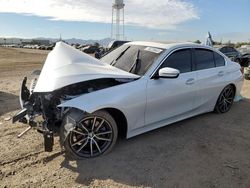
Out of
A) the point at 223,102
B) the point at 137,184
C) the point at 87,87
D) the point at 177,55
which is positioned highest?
the point at 177,55

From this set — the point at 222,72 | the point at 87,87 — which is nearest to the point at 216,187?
the point at 87,87

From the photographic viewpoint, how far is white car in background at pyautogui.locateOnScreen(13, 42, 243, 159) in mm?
4059

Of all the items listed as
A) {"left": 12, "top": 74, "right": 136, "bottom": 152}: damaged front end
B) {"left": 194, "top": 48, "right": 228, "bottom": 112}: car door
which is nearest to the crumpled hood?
{"left": 12, "top": 74, "right": 136, "bottom": 152}: damaged front end

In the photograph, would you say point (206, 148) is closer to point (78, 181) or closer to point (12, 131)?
point (78, 181)

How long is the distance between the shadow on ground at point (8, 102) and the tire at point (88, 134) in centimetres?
287

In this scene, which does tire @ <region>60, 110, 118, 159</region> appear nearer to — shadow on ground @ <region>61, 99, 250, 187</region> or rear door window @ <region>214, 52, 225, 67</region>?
shadow on ground @ <region>61, 99, 250, 187</region>

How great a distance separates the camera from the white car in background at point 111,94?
4059mm

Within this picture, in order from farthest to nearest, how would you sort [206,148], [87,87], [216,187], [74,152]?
1. [206,148]
2. [87,87]
3. [74,152]
4. [216,187]

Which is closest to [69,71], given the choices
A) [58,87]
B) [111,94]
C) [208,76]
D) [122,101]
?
[58,87]

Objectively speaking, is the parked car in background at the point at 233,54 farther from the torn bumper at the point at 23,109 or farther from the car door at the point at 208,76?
the torn bumper at the point at 23,109

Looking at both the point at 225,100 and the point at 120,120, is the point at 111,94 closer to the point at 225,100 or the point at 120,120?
the point at 120,120

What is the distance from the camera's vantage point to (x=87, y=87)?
14.5 feet

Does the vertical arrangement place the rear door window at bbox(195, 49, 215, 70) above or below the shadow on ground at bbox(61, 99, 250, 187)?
above

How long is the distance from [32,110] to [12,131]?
40.3 inches
